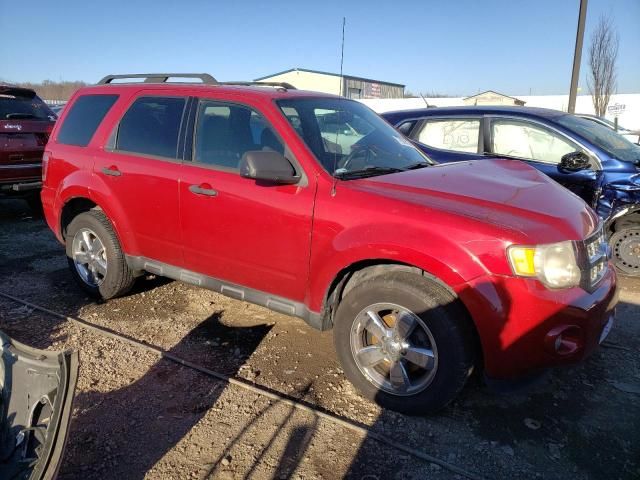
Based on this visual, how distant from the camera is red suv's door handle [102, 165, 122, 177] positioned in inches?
159

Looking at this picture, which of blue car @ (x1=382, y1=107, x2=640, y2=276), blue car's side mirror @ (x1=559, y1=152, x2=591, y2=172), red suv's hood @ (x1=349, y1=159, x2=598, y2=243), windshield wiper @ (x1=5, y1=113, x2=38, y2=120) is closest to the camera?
red suv's hood @ (x1=349, y1=159, x2=598, y2=243)

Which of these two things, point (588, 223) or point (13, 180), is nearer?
point (588, 223)

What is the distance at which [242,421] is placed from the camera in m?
2.88

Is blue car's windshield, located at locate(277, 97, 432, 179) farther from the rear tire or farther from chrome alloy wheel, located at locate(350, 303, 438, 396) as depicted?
the rear tire

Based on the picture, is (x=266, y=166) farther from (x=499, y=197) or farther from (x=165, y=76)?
(x=165, y=76)

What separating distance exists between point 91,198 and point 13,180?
376 centimetres

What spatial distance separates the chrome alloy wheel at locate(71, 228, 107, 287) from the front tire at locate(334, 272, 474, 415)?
8.40 feet

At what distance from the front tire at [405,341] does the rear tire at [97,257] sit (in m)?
2.29

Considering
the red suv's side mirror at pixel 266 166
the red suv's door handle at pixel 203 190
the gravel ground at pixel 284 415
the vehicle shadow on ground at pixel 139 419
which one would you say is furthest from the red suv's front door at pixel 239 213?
the vehicle shadow on ground at pixel 139 419

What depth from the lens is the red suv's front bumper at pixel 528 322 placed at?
250cm

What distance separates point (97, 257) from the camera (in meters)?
4.50

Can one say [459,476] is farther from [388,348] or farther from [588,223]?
[588,223]

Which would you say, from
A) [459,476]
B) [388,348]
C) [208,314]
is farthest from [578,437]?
[208,314]

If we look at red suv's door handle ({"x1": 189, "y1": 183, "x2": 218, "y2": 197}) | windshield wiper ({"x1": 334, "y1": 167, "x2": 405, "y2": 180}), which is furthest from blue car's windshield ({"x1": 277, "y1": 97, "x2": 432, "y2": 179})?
red suv's door handle ({"x1": 189, "y1": 183, "x2": 218, "y2": 197})
